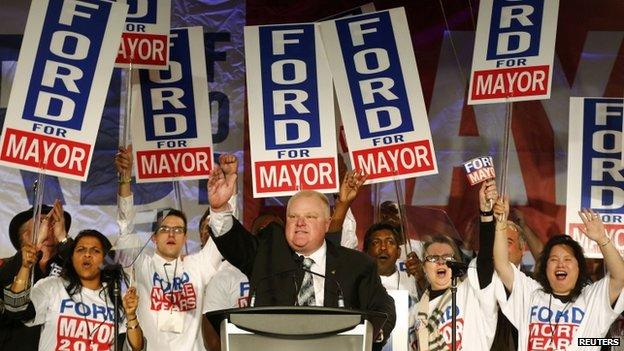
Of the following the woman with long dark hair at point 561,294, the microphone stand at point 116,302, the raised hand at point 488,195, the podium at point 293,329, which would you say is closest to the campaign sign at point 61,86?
the microphone stand at point 116,302

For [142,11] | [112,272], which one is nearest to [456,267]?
[112,272]

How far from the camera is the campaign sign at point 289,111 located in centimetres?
689

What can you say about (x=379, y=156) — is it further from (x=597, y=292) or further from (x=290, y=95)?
(x=597, y=292)

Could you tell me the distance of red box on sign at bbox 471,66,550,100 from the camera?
22.3 feet

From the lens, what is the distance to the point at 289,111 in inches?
277

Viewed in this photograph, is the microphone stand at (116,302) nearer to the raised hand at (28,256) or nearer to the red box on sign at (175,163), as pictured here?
the raised hand at (28,256)

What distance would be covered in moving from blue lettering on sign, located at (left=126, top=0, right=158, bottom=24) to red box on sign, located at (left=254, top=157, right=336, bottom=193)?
113cm

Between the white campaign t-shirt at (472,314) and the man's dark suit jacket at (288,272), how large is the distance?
1266mm

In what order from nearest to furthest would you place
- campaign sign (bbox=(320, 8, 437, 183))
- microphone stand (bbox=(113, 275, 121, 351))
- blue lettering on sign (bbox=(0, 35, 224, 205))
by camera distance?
microphone stand (bbox=(113, 275, 121, 351)) → campaign sign (bbox=(320, 8, 437, 183)) → blue lettering on sign (bbox=(0, 35, 224, 205))

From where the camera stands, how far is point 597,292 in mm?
5930

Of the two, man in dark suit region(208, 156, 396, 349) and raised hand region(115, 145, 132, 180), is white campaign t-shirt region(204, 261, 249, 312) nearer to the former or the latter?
raised hand region(115, 145, 132, 180)

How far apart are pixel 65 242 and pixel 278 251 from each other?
187 centimetres

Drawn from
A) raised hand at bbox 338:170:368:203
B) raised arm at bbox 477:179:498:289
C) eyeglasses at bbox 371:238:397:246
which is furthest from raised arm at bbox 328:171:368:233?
raised arm at bbox 477:179:498:289

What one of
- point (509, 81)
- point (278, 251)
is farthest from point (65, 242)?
point (509, 81)
